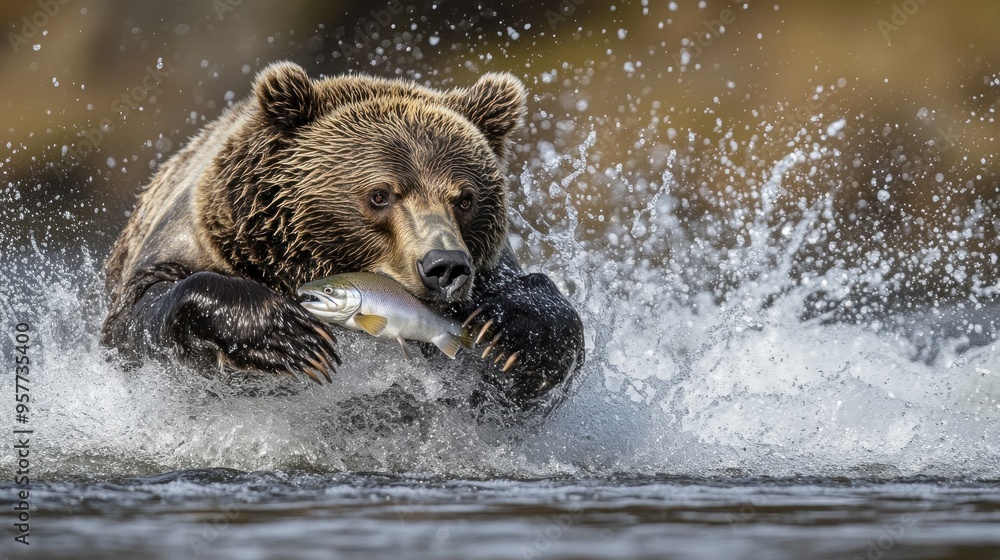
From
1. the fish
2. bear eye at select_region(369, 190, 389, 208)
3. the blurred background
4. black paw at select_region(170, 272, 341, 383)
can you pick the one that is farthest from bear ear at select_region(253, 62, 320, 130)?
the blurred background

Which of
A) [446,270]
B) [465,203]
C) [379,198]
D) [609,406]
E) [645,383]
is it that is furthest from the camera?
[645,383]

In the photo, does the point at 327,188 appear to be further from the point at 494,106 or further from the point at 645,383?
the point at 645,383

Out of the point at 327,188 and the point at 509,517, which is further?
the point at 327,188

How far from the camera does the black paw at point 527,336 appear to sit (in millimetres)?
4934

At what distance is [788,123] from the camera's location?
12148mm

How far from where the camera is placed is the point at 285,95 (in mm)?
5156

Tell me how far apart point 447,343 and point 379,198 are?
30.3 inches

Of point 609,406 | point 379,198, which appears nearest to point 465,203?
point 379,198

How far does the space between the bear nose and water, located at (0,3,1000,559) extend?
670 mm

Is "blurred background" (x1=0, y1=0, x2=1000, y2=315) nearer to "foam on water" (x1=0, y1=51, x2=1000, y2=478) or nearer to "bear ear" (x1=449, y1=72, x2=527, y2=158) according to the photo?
"foam on water" (x1=0, y1=51, x2=1000, y2=478)

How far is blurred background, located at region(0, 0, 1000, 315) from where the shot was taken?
11.4 metres

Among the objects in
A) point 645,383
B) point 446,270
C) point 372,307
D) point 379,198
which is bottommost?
point 645,383

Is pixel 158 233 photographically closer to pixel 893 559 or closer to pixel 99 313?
pixel 99 313

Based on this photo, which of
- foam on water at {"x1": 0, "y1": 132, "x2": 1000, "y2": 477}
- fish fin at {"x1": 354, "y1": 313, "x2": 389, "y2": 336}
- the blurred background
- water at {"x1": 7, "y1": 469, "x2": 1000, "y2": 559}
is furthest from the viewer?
the blurred background
